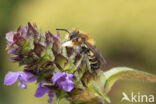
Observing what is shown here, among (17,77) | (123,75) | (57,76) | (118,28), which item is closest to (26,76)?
(17,77)

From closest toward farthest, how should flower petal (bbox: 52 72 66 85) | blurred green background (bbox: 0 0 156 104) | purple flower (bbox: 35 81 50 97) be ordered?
flower petal (bbox: 52 72 66 85) → purple flower (bbox: 35 81 50 97) → blurred green background (bbox: 0 0 156 104)

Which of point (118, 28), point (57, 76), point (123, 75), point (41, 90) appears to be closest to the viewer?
point (57, 76)

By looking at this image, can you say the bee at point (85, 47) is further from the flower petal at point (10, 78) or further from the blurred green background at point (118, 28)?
the blurred green background at point (118, 28)

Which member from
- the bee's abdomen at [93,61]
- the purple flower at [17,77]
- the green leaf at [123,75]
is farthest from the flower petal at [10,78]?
the green leaf at [123,75]

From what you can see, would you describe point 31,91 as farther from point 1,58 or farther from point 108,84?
point 108,84

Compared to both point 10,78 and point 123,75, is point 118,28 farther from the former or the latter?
point 10,78

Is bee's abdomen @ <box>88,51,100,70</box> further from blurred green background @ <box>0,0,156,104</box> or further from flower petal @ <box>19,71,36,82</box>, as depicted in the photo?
blurred green background @ <box>0,0,156,104</box>

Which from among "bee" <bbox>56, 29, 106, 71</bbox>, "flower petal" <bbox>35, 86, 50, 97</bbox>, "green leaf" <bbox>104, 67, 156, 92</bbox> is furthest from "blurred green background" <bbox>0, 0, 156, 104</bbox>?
"flower petal" <bbox>35, 86, 50, 97</bbox>
